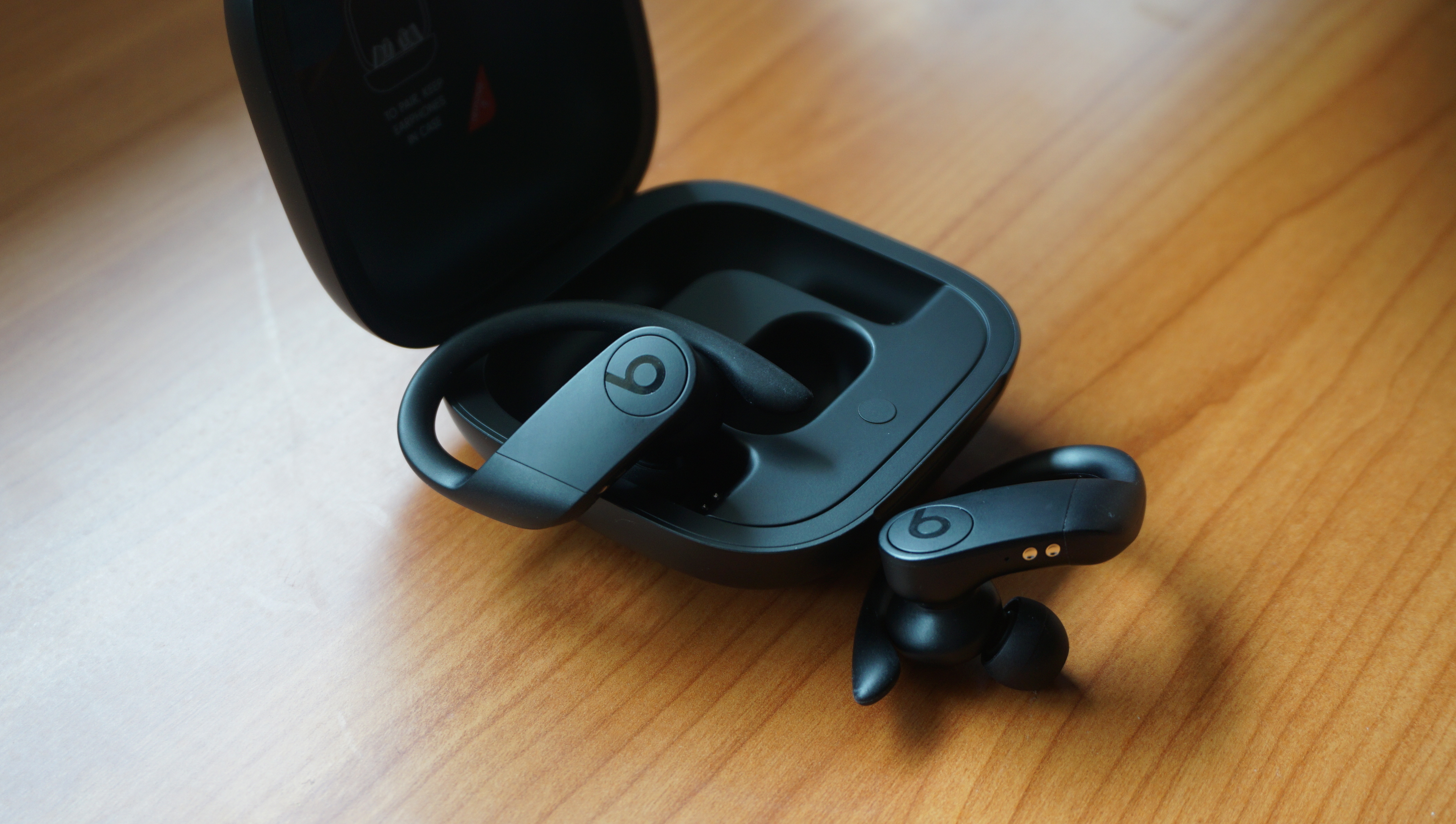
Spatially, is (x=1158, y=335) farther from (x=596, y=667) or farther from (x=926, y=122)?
(x=596, y=667)

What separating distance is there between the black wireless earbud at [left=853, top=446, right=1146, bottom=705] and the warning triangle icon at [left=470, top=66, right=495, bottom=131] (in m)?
0.35

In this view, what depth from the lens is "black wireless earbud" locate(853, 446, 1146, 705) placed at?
0.45 meters

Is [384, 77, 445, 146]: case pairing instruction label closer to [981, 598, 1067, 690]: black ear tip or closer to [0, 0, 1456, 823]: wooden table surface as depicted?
[0, 0, 1456, 823]: wooden table surface

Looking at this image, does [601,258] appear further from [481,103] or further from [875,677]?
[875,677]

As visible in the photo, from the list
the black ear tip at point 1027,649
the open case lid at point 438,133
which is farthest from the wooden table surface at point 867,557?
the open case lid at point 438,133

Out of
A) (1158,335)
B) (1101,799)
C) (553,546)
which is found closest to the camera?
(1101,799)

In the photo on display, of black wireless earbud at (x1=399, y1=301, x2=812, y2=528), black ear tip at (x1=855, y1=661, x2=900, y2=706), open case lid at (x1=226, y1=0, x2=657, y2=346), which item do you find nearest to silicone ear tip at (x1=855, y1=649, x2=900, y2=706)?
black ear tip at (x1=855, y1=661, x2=900, y2=706)

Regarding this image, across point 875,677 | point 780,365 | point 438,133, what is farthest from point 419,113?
point 875,677

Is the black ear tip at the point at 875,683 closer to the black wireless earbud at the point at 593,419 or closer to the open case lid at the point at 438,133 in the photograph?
the black wireless earbud at the point at 593,419

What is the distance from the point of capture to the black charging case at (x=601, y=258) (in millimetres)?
508

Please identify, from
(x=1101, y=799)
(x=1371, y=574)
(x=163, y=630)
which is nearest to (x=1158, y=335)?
(x=1371, y=574)

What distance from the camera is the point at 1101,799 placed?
48cm

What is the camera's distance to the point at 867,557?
576 mm

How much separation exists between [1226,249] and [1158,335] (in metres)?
0.11
